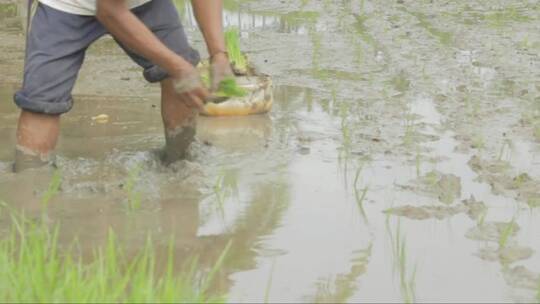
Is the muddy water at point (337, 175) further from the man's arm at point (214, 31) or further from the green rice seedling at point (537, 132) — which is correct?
the man's arm at point (214, 31)

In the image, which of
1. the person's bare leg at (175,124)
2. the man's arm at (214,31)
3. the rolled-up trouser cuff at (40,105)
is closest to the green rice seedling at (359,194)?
the man's arm at (214,31)

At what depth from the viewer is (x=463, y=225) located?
3.12 metres

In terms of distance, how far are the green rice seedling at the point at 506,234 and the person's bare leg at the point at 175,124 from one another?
50.9 inches

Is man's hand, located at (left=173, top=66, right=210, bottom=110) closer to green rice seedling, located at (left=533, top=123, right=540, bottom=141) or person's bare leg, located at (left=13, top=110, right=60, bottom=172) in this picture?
person's bare leg, located at (left=13, top=110, right=60, bottom=172)

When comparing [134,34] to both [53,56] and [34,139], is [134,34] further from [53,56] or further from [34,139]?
[34,139]

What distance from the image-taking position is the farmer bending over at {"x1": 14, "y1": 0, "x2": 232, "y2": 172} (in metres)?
3.19

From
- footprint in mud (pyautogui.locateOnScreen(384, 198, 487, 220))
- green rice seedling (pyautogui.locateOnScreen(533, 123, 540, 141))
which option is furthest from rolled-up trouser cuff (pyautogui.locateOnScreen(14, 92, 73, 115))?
green rice seedling (pyautogui.locateOnScreen(533, 123, 540, 141))

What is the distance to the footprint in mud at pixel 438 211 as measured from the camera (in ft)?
10.5

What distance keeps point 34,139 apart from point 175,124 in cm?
55

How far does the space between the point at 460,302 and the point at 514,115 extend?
2.18 meters

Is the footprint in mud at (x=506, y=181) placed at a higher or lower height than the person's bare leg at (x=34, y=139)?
lower

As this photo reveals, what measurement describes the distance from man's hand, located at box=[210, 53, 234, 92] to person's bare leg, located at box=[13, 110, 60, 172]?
2.02ft

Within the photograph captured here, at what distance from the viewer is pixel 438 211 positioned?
3.24 m

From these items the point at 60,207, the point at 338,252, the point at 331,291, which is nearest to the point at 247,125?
the point at 60,207
